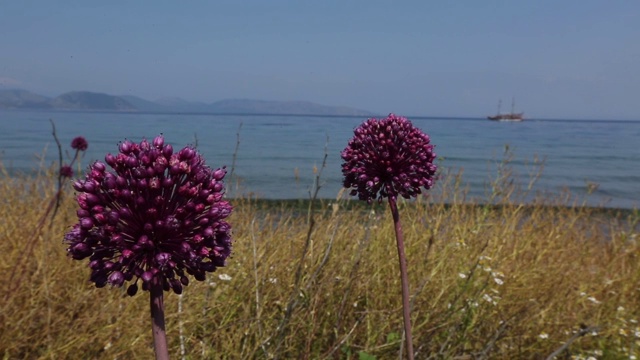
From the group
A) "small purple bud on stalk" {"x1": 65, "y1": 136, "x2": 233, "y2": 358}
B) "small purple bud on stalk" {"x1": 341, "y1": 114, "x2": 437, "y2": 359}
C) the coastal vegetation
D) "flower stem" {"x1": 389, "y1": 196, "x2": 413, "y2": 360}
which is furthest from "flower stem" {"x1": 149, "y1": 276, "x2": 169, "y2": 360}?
the coastal vegetation

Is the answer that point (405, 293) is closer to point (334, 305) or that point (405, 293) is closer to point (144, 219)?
point (144, 219)

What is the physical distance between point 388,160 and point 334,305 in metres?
1.73

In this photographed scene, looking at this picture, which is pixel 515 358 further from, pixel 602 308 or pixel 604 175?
pixel 604 175

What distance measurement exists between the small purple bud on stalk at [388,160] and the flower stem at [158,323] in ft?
5.33

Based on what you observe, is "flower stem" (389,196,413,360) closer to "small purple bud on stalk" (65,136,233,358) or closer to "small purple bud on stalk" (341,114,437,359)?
"small purple bud on stalk" (341,114,437,359)

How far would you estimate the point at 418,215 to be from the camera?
22.5ft

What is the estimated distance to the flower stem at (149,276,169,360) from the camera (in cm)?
131

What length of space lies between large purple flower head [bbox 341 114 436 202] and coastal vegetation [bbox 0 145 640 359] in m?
0.54

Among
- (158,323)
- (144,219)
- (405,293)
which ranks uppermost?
(144,219)

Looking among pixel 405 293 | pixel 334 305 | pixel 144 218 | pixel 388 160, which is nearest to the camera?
pixel 144 218

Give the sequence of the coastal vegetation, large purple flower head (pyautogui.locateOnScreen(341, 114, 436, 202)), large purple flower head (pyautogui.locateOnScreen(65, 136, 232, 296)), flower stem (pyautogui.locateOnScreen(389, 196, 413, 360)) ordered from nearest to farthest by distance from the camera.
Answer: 1. large purple flower head (pyautogui.locateOnScreen(65, 136, 232, 296))
2. flower stem (pyautogui.locateOnScreen(389, 196, 413, 360))
3. large purple flower head (pyautogui.locateOnScreen(341, 114, 436, 202))
4. the coastal vegetation

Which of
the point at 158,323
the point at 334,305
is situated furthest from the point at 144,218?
the point at 334,305

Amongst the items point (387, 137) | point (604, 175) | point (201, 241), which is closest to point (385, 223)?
point (387, 137)

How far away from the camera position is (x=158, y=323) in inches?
52.7
